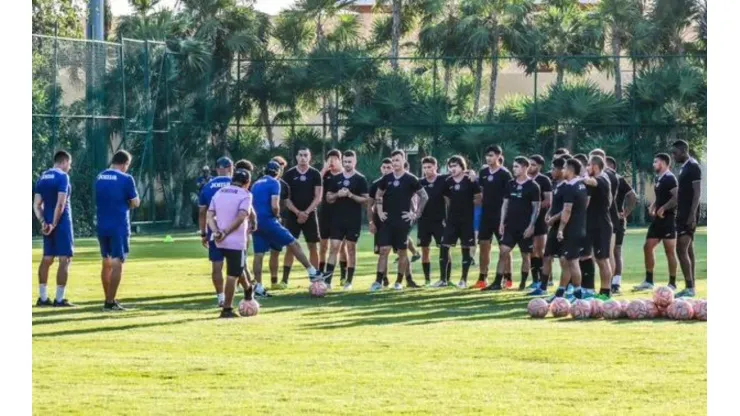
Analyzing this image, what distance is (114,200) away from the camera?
1756 centimetres

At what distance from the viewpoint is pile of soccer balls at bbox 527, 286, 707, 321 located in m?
16.4

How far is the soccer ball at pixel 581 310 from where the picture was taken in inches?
657

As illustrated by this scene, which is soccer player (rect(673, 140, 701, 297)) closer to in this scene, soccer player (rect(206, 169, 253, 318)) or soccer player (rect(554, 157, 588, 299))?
soccer player (rect(554, 157, 588, 299))

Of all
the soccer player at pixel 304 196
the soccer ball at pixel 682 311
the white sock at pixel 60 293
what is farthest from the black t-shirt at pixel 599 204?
the white sock at pixel 60 293

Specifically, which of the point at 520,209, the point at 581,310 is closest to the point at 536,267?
the point at 520,209

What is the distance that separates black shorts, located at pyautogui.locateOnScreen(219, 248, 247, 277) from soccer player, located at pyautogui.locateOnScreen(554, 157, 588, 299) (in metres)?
3.79

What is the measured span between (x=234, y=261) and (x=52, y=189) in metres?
2.91

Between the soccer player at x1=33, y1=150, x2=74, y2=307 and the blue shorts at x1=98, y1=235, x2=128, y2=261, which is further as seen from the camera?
the soccer player at x1=33, y1=150, x2=74, y2=307

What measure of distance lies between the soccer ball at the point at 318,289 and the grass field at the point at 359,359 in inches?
8.1

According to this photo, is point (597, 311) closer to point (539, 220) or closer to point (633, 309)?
point (633, 309)

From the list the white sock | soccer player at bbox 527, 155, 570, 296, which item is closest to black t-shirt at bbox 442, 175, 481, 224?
soccer player at bbox 527, 155, 570, 296

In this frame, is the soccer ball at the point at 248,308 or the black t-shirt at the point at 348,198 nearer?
the soccer ball at the point at 248,308

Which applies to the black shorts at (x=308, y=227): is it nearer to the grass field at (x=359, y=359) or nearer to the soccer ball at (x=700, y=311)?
the grass field at (x=359, y=359)
